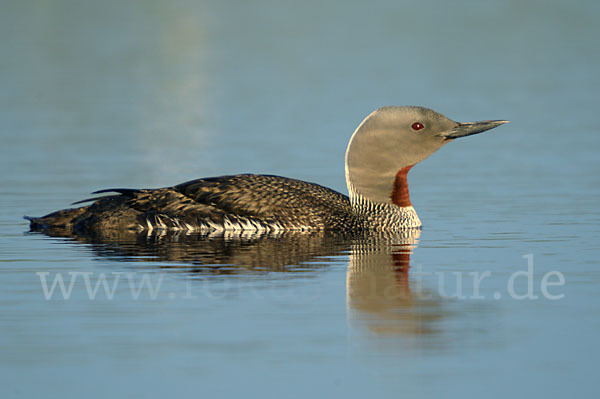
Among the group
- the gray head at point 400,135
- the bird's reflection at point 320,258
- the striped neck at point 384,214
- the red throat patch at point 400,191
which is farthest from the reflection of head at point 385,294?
the gray head at point 400,135

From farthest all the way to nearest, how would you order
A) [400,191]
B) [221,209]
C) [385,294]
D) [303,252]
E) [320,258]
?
[400,191]
[221,209]
[303,252]
[320,258]
[385,294]

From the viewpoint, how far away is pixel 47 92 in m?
22.9

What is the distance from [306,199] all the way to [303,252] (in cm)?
120

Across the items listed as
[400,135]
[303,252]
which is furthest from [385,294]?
[400,135]

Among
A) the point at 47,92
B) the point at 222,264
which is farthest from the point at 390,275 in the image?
the point at 47,92

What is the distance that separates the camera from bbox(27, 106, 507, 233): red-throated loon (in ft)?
31.3

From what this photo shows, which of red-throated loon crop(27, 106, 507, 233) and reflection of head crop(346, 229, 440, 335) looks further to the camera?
red-throated loon crop(27, 106, 507, 233)

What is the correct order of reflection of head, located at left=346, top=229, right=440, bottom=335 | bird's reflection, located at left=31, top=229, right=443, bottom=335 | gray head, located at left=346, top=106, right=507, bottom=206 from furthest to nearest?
gray head, located at left=346, top=106, right=507, bottom=206
bird's reflection, located at left=31, top=229, right=443, bottom=335
reflection of head, located at left=346, top=229, right=440, bottom=335

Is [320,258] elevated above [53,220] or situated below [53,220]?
below

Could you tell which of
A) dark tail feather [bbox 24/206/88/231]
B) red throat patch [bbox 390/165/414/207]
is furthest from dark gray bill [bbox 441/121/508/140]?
dark tail feather [bbox 24/206/88/231]

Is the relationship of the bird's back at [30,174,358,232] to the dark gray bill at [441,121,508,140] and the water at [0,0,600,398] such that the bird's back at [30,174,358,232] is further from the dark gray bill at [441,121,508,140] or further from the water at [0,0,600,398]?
the dark gray bill at [441,121,508,140]

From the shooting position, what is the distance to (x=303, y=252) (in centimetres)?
854

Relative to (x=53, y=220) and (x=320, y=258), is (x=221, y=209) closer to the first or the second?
(x=53, y=220)

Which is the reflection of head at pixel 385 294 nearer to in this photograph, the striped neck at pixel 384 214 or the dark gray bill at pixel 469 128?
the striped neck at pixel 384 214
